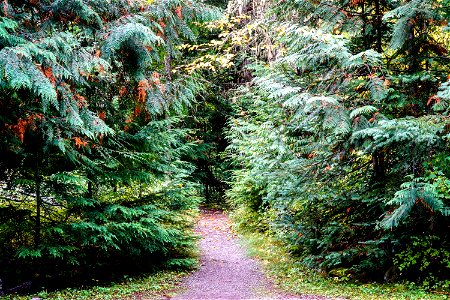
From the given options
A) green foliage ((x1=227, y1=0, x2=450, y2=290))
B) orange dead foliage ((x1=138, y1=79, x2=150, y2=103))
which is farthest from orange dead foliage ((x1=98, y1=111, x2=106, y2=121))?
green foliage ((x1=227, y1=0, x2=450, y2=290))

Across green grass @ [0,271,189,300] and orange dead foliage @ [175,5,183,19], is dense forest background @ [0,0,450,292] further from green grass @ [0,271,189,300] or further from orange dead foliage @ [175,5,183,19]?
green grass @ [0,271,189,300]

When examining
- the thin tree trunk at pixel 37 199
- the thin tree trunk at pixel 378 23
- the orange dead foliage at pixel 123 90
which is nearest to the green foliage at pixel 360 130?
the thin tree trunk at pixel 378 23

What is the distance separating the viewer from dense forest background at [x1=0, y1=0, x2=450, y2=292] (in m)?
5.99

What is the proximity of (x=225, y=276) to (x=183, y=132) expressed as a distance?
3480mm

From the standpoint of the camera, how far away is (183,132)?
29.6 ft

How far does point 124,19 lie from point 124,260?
17.2 feet

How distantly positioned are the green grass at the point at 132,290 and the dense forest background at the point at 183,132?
0.51 metres

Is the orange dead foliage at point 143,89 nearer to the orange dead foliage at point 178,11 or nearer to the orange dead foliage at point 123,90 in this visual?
the orange dead foliage at point 123,90

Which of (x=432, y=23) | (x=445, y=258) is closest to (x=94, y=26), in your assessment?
(x=432, y=23)

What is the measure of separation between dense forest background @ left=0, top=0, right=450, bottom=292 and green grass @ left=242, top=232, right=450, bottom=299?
34 centimetres

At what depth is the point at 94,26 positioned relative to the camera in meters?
6.96

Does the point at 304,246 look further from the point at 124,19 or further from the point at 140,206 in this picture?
→ the point at 124,19

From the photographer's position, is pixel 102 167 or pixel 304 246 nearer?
pixel 102 167

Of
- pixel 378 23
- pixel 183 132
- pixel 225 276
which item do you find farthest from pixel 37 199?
pixel 378 23
